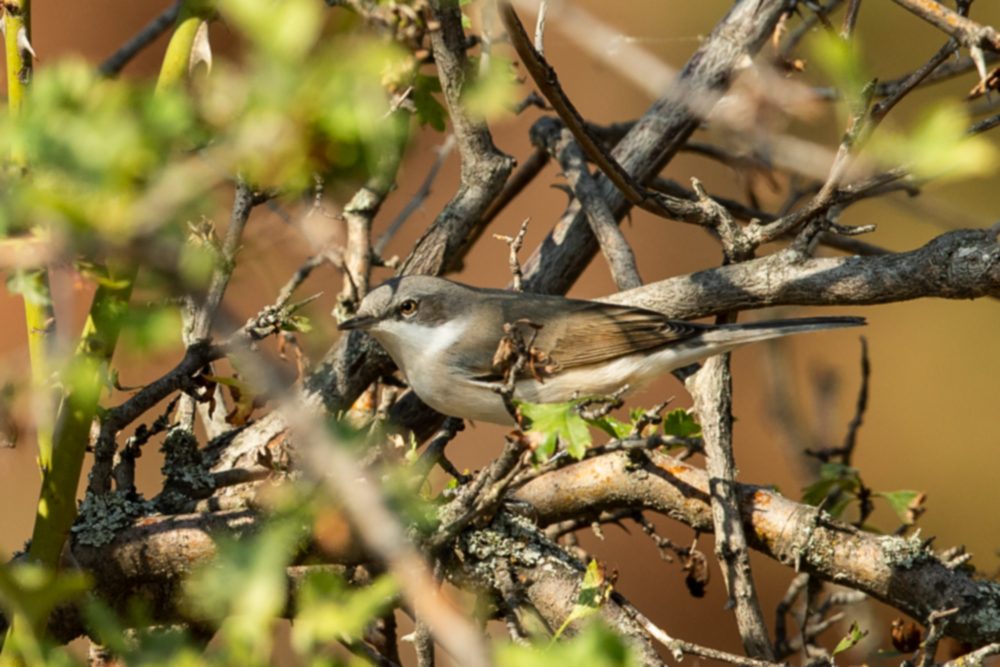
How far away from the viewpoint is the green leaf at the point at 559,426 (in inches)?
57.5

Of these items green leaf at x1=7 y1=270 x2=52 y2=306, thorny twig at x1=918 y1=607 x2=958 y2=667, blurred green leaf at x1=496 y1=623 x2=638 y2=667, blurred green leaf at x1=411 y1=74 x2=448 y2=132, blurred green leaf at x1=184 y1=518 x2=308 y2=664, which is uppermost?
blurred green leaf at x1=411 y1=74 x2=448 y2=132

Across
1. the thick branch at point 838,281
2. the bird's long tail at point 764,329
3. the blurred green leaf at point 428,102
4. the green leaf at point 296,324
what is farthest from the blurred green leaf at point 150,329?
the bird's long tail at point 764,329

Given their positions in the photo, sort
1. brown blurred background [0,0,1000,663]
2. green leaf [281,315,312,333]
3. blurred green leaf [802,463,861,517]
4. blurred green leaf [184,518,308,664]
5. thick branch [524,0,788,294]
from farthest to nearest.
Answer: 1. brown blurred background [0,0,1000,663]
2. thick branch [524,0,788,294]
3. blurred green leaf [802,463,861,517]
4. green leaf [281,315,312,333]
5. blurred green leaf [184,518,308,664]

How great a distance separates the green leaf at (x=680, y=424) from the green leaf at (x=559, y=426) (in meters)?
1.31

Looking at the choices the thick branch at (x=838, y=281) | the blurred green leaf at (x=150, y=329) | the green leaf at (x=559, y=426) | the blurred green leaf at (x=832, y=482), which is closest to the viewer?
the blurred green leaf at (x=150, y=329)

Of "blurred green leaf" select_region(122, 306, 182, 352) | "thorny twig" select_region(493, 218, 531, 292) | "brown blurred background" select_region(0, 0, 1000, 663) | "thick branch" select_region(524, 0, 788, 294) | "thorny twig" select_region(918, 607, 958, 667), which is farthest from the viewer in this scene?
"brown blurred background" select_region(0, 0, 1000, 663)

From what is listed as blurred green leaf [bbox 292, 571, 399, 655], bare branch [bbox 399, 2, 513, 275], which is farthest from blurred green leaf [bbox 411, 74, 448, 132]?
blurred green leaf [bbox 292, 571, 399, 655]

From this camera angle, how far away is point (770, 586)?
18.2ft

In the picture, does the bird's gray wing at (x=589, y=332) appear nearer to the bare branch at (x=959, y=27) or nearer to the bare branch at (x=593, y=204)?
the bare branch at (x=593, y=204)

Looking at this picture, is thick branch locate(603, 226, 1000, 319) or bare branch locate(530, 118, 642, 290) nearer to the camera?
thick branch locate(603, 226, 1000, 319)

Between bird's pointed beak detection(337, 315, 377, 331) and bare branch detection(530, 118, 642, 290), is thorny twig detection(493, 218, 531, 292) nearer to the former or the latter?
bare branch detection(530, 118, 642, 290)

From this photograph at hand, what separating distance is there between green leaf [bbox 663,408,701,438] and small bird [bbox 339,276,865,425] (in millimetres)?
612

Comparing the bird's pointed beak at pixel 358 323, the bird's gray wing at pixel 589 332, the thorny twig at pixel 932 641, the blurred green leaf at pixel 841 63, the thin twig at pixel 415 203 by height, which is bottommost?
the thorny twig at pixel 932 641

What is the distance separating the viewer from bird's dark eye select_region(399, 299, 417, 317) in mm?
3568
